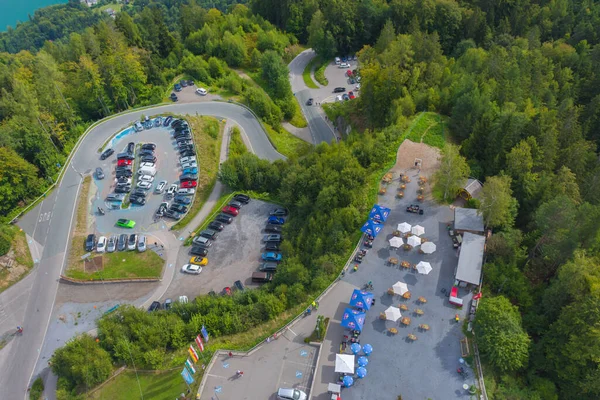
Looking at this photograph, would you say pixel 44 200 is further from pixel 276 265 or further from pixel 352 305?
pixel 352 305

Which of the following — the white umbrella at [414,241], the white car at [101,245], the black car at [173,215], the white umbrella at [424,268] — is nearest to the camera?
the white umbrella at [424,268]

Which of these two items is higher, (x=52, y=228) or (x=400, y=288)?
(x=52, y=228)

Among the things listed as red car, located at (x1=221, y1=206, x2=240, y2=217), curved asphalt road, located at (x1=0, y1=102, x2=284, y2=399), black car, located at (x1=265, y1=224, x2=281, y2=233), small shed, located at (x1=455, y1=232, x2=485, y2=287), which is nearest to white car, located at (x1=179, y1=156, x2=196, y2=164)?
curved asphalt road, located at (x1=0, y1=102, x2=284, y2=399)

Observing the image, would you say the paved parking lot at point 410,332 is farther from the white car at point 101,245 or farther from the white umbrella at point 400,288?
the white car at point 101,245

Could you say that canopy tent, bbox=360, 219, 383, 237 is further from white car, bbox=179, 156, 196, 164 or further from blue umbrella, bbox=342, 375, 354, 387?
white car, bbox=179, 156, 196, 164

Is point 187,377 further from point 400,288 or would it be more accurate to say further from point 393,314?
point 400,288

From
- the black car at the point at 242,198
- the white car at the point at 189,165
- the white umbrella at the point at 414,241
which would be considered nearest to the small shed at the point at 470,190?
the white umbrella at the point at 414,241

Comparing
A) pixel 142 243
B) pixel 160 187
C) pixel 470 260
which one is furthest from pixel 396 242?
pixel 160 187
